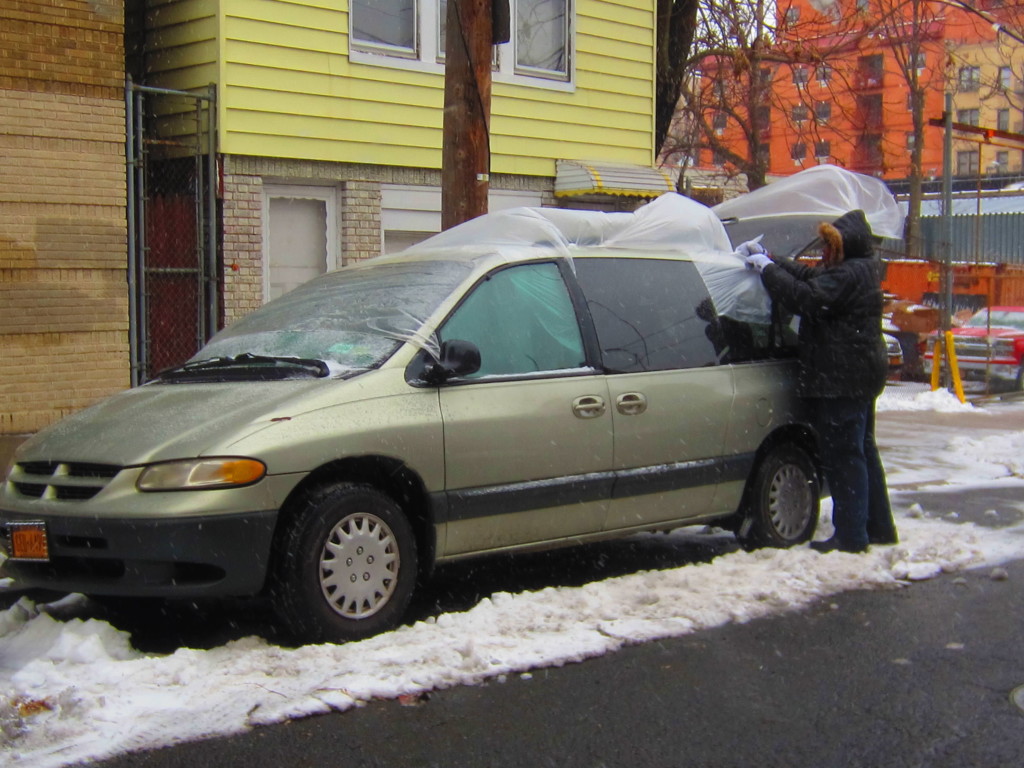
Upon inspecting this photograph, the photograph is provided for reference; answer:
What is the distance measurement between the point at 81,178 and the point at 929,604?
797 cm

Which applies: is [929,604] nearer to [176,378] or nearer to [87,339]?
[176,378]

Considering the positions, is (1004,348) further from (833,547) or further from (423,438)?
(423,438)

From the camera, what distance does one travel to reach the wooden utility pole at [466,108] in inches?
316

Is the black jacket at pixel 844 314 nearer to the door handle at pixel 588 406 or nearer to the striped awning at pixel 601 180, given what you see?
the door handle at pixel 588 406

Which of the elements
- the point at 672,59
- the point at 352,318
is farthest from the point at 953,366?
the point at 352,318

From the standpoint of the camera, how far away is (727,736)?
13.5 feet

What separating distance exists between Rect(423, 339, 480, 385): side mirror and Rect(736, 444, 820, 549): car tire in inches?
85.4

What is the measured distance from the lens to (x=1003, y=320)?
20.9 meters

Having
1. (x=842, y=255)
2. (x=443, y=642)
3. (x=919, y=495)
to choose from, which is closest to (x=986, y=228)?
(x=919, y=495)

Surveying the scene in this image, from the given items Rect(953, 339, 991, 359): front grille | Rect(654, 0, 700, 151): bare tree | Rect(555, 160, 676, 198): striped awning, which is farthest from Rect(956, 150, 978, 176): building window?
Rect(555, 160, 676, 198): striped awning

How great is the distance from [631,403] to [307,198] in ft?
23.1

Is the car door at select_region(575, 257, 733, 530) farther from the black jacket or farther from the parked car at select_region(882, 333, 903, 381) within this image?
the parked car at select_region(882, 333, 903, 381)

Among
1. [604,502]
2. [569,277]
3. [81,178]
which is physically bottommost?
[604,502]

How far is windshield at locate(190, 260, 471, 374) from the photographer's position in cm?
555
